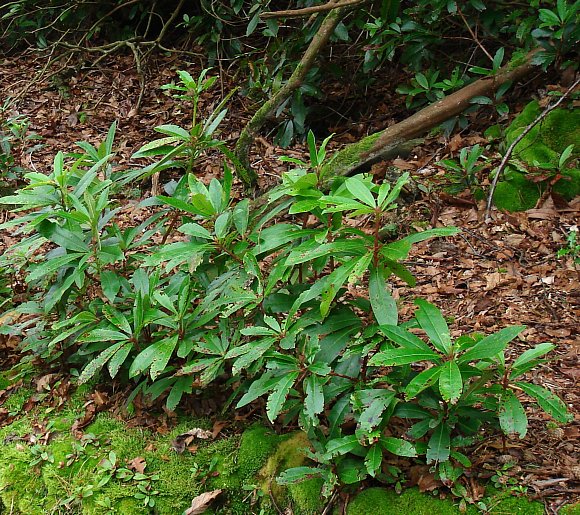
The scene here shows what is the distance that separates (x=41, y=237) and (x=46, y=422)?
0.92 m

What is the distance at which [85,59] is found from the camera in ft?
24.3

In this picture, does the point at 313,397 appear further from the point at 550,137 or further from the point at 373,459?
the point at 550,137

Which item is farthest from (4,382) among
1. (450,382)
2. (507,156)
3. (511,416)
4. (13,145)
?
(13,145)

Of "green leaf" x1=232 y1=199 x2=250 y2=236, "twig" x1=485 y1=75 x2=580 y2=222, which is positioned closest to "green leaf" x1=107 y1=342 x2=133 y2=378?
"green leaf" x1=232 y1=199 x2=250 y2=236

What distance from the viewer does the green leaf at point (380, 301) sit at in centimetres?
213

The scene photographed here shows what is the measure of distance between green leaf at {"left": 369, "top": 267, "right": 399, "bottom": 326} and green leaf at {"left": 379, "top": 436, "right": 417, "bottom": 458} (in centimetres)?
42

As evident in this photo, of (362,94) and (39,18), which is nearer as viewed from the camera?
(362,94)

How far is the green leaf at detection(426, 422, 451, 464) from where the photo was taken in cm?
210

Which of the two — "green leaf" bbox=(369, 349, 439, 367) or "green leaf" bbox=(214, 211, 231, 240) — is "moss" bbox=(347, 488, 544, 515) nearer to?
"green leaf" bbox=(369, 349, 439, 367)

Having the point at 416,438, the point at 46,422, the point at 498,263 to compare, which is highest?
the point at 416,438

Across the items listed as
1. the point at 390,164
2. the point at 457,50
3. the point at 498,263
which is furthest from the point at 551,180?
the point at 457,50

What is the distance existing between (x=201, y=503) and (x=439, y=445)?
102 centimetres

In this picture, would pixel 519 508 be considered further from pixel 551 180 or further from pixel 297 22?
pixel 297 22

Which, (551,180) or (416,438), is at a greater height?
(416,438)
